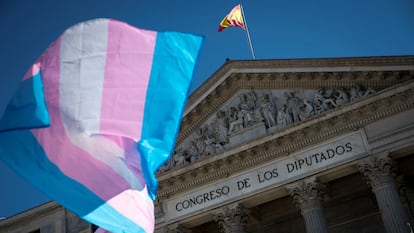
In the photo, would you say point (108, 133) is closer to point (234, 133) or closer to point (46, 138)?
point (46, 138)

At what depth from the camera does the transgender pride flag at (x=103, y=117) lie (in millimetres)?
9133

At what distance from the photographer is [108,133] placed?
9.23 metres

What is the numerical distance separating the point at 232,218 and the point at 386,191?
250 inches

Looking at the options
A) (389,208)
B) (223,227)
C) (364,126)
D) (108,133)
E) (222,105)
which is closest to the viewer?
(108,133)

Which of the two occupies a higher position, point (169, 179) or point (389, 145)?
point (169, 179)

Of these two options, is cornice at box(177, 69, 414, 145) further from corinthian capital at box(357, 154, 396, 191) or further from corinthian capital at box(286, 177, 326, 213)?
corinthian capital at box(286, 177, 326, 213)

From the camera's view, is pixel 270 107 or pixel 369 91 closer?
pixel 369 91

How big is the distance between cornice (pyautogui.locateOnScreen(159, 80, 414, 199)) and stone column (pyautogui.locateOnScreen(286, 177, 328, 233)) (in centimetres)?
152

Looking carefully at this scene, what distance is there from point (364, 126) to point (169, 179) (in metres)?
8.69

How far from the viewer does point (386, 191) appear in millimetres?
21016

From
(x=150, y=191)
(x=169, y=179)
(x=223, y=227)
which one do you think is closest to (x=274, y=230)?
(x=223, y=227)

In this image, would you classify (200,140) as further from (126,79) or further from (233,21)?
(126,79)

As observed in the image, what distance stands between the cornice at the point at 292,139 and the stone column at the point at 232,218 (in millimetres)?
1477

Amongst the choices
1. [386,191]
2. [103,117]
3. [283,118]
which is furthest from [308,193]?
[103,117]
